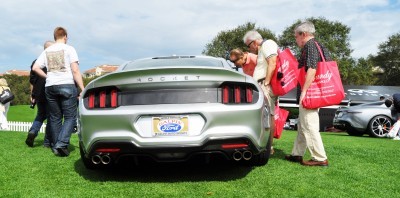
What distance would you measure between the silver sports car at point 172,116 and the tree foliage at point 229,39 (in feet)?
159

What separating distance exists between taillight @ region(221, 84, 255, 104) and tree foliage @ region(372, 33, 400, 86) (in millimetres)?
64984

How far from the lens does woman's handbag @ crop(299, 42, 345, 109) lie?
4871mm

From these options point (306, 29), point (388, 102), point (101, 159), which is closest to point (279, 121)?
point (306, 29)

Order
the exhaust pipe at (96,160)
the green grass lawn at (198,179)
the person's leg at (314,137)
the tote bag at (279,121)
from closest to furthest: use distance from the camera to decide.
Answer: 1. the green grass lawn at (198,179)
2. the exhaust pipe at (96,160)
3. the person's leg at (314,137)
4. the tote bag at (279,121)

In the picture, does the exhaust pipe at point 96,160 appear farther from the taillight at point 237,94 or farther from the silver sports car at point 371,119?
the silver sports car at point 371,119

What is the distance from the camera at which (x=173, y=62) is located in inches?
185

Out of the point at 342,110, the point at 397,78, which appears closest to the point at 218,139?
the point at 342,110

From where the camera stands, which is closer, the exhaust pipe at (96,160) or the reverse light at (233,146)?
the reverse light at (233,146)

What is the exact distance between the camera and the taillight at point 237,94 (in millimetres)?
3871

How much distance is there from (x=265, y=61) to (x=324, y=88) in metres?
1.08

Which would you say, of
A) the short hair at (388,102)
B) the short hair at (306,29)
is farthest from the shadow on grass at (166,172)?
the short hair at (388,102)

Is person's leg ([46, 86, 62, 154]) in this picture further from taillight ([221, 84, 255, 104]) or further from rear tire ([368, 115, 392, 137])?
rear tire ([368, 115, 392, 137])

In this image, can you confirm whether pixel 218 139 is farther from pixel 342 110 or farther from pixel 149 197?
pixel 342 110

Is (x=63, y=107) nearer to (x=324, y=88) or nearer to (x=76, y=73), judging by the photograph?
(x=76, y=73)
